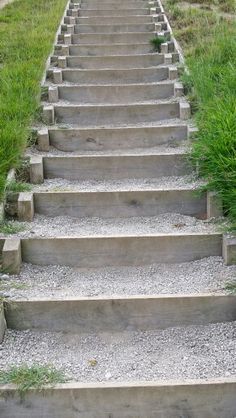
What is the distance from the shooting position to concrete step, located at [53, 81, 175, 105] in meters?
6.93

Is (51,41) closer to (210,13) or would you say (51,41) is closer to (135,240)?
(210,13)

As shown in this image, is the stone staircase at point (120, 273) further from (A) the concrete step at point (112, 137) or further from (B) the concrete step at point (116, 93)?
(B) the concrete step at point (116, 93)

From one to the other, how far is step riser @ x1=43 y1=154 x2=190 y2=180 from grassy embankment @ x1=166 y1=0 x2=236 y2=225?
13.5 inches

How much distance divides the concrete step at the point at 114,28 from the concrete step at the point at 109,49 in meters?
0.93

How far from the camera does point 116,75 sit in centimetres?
750

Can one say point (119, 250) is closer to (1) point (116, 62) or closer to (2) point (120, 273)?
(2) point (120, 273)

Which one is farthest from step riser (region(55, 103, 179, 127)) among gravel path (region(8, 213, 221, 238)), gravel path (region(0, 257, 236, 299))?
gravel path (region(0, 257, 236, 299))

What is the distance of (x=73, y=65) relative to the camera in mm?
8078

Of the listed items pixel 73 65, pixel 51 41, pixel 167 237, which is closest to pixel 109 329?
pixel 167 237

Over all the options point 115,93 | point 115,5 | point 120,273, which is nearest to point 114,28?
point 115,5

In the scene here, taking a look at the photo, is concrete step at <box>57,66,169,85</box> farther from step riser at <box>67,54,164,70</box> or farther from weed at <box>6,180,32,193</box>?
weed at <box>6,180,32,193</box>

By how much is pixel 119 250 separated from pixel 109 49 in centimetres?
497

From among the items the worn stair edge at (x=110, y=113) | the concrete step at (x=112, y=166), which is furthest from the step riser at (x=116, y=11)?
the concrete step at (x=112, y=166)

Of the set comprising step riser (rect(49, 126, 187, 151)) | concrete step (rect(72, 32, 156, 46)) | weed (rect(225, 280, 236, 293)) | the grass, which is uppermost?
concrete step (rect(72, 32, 156, 46))
